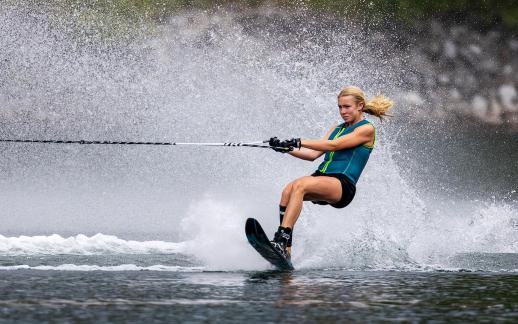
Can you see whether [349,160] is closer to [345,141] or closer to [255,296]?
[345,141]

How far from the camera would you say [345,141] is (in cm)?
946

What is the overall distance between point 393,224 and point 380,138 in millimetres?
1823

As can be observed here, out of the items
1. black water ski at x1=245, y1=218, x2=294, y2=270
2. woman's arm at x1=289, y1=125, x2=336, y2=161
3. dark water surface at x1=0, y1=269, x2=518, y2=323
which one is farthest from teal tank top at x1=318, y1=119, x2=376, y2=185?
dark water surface at x1=0, y1=269, x2=518, y2=323

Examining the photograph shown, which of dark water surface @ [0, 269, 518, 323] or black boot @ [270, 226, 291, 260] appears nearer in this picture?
dark water surface @ [0, 269, 518, 323]

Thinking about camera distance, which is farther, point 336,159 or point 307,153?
point 307,153

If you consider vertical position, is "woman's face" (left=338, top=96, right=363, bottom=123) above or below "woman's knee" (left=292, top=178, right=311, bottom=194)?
above

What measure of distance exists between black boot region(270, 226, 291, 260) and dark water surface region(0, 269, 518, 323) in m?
0.32

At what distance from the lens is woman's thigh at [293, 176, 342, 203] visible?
30.2ft

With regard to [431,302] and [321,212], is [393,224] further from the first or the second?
[431,302]

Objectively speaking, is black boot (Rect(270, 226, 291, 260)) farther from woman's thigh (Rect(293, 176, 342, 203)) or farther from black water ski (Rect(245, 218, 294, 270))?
woman's thigh (Rect(293, 176, 342, 203))

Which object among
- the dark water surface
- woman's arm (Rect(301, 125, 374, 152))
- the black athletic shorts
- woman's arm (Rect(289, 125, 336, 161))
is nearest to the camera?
the dark water surface

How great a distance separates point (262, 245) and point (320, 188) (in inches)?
32.2

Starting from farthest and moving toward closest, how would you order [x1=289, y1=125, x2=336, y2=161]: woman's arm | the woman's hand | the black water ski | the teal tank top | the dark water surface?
[x1=289, y1=125, x2=336, y2=161]: woman's arm
the teal tank top
the woman's hand
the black water ski
the dark water surface

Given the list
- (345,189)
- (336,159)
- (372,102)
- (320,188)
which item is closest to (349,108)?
(372,102)
